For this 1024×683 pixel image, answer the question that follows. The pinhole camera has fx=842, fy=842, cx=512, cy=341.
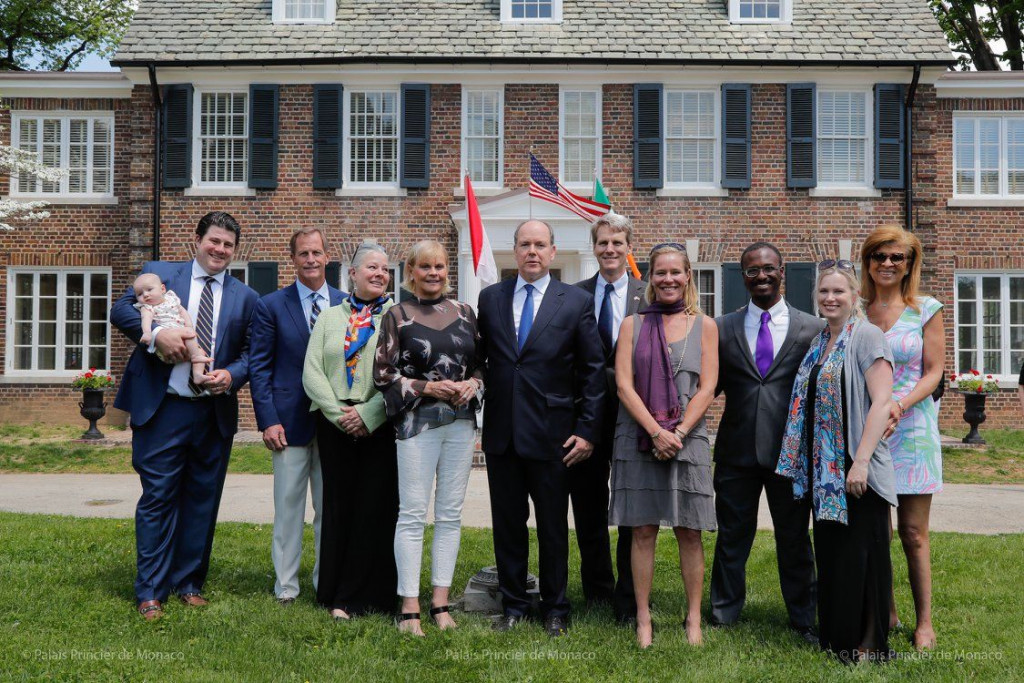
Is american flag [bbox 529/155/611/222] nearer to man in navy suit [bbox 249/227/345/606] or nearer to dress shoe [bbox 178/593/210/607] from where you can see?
man in navy suit [bbox 249/227/345/606]

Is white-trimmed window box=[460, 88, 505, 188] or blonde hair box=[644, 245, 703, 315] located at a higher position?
white-trimmed window box=[460, 88, 505, 188]

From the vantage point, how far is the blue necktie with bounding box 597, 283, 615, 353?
4.85m

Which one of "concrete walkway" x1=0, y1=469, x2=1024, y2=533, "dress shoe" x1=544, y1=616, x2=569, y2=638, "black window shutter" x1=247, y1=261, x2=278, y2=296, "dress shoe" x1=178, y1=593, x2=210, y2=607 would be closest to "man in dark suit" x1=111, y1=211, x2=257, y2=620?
"dress shoe" x1=178, y1=593, x2=210, y2=607

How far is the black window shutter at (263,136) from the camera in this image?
14.4m

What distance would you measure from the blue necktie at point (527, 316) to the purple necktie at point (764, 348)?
48.2 inches

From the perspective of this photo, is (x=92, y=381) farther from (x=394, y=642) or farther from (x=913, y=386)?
(x=913, y=386)

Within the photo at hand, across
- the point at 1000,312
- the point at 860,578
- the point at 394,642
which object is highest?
the point at 1000,312

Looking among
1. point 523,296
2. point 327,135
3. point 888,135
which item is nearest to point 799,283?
point 888,135

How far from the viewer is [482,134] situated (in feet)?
47.9

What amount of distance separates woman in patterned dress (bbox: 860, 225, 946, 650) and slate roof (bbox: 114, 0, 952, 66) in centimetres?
1071

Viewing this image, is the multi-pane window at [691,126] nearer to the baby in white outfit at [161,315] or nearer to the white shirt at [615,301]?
the white shirt at [615,301]

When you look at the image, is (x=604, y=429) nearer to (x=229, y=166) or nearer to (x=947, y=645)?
(x=947, y=645)

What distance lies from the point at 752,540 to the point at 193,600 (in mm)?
3185

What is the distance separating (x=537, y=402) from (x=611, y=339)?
0.67m
